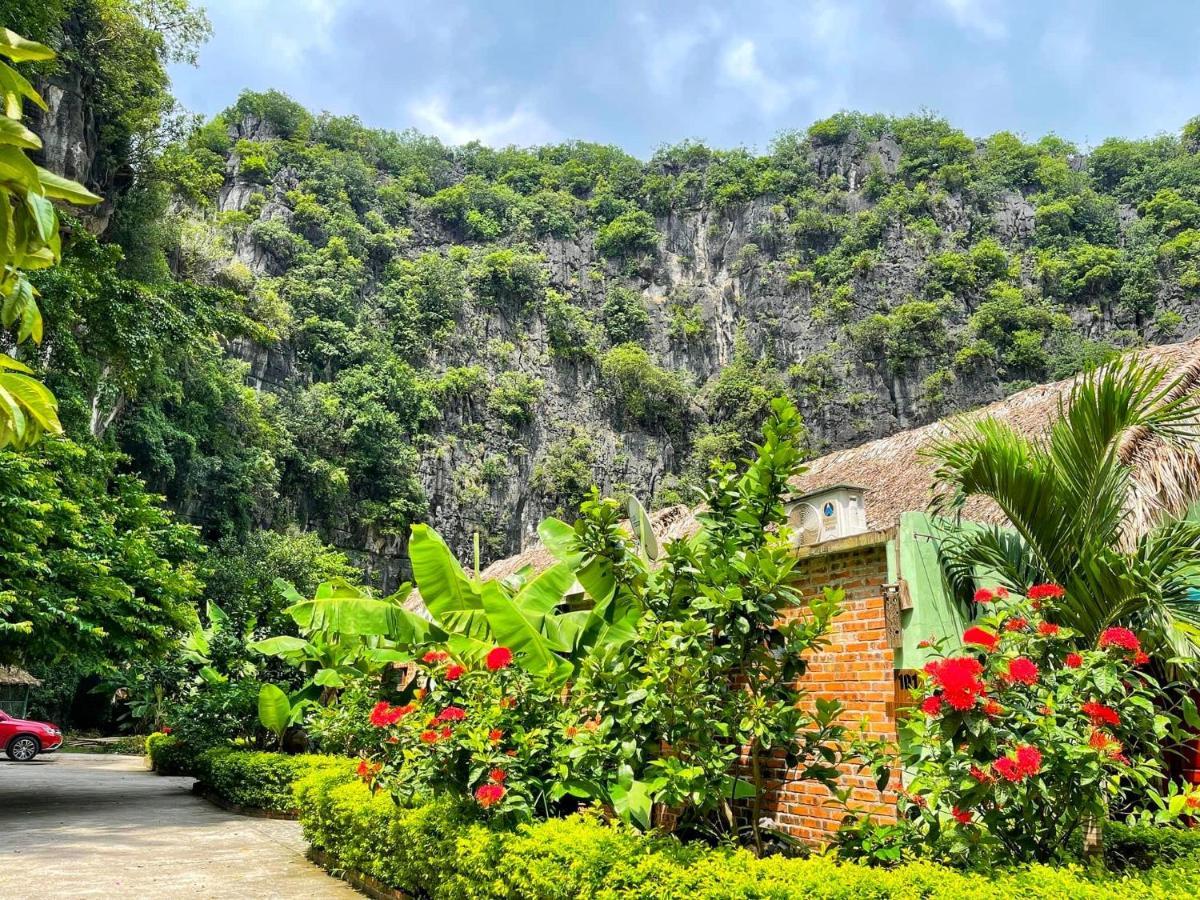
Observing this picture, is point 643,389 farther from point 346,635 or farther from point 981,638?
point 981,638

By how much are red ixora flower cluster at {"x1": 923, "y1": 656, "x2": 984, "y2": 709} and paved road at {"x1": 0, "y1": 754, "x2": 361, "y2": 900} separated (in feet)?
16.9

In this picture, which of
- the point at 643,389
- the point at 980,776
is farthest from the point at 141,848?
the point at 643,389

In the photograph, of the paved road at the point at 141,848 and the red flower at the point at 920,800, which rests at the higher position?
the red flower at the point at 920,800

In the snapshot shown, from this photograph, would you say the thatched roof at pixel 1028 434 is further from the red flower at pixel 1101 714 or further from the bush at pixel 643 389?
the bush at pixel 643 389

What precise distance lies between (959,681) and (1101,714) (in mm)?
607

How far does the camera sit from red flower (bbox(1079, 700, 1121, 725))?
327cm

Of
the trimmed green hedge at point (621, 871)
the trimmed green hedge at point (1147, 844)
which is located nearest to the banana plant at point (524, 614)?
the trimmed green hedge at point (621, 871)

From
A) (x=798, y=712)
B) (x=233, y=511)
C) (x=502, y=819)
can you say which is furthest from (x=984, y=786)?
(x=233, y=511)

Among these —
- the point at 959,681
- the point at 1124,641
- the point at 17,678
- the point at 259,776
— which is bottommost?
the point at 259,776

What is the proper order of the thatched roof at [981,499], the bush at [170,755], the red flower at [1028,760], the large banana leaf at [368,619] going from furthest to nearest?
the bush at [170,755] → the large banana leaf at [368,619] → the thatched roof at [981,499] → the red flower at [1028,760]

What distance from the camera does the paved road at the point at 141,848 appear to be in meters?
6.61

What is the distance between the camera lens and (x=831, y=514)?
5.63 m

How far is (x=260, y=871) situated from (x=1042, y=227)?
162ft

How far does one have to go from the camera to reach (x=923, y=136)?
51.0 metres
